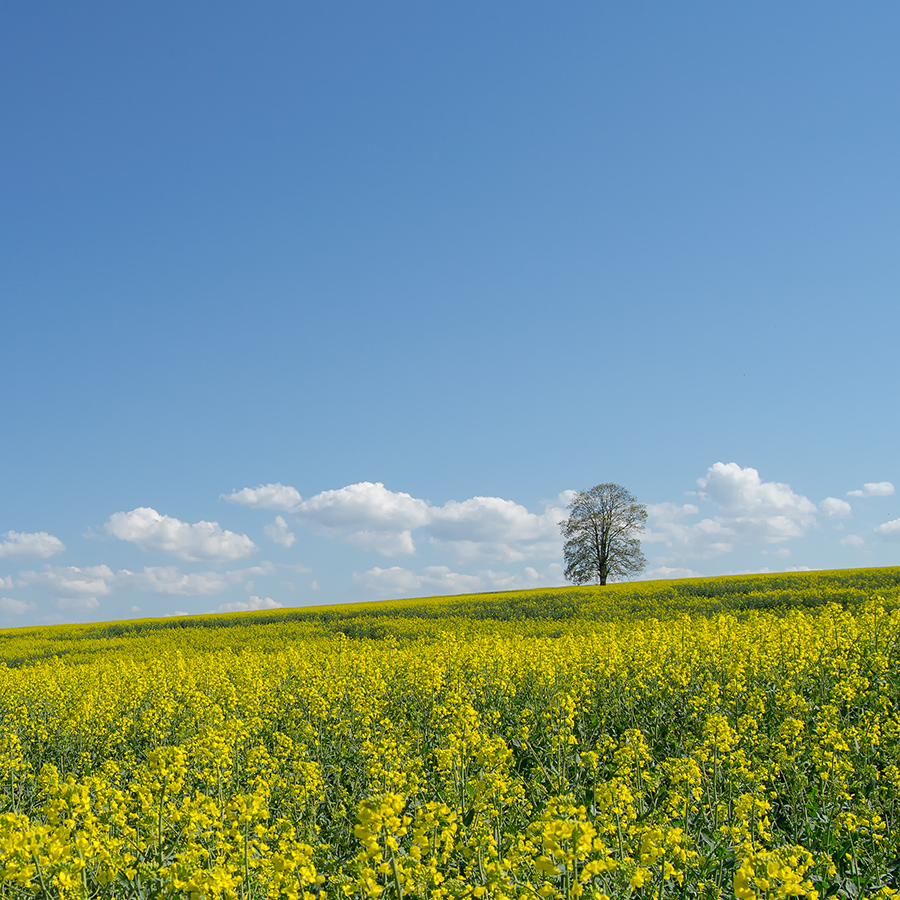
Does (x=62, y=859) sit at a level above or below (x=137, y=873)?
above

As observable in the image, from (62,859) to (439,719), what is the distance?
5723 mm

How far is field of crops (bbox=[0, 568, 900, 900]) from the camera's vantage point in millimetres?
3773

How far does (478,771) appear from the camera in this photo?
22.6ft

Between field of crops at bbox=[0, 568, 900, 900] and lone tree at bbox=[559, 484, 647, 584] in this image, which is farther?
lone tree at bbox=[559, 484, 647, 584]

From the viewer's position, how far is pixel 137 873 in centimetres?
435

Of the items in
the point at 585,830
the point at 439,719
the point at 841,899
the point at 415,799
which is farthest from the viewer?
the point at 439,719

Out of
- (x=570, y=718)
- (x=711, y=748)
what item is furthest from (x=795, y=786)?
(x=570, y=718)

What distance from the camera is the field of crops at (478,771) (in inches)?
149

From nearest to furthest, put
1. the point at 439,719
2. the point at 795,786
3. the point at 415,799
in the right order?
the point at 795,786
the point at 415,799
the point at 439,719

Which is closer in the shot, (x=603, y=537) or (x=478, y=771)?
(x=478, y=771)

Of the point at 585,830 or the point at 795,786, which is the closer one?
the point at 585,830

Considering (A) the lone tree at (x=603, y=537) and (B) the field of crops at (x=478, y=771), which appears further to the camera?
(A) the lone tree at (x=603, y=537)

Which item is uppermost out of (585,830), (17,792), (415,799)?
(585,830)

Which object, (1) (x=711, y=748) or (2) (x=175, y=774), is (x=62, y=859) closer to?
(2) (x=175, y=774)
